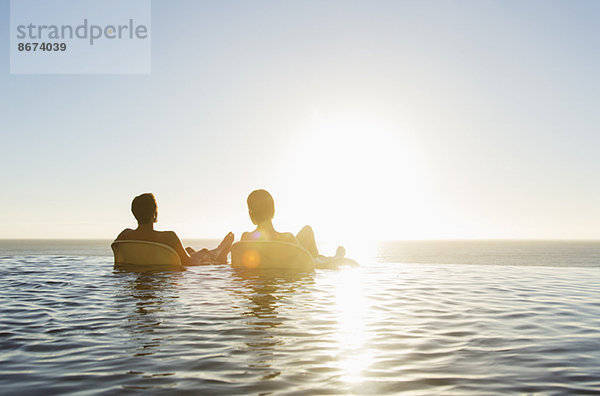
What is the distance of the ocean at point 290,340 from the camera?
3.41 m

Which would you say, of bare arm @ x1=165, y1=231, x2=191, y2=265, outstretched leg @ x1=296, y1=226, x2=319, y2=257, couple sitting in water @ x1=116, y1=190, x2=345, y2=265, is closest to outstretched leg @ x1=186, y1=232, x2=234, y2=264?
bare arm @ x1=165, y1=231, x2=191, y2=265

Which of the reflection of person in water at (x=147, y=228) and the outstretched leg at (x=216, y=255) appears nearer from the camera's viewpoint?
the reflection of person in water at (x=147, y=228)

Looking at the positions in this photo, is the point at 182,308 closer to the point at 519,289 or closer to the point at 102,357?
the point at 102,357

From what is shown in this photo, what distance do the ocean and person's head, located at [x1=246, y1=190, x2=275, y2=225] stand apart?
2.66 meters

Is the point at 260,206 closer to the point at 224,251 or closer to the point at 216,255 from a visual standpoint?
the point at 224,251

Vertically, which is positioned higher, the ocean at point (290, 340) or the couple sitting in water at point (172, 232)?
the couple sitting in water at point (172, 232)

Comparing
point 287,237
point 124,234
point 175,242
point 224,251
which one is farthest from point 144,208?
point 287,237

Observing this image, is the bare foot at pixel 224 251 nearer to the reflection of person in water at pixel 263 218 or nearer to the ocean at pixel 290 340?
the reflection of person in water at pixel 263 218

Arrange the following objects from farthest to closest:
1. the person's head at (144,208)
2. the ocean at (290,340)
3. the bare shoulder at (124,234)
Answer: the bare shoulder at (124,234) → the person's head at (144,208) → the ocean at (290,340)

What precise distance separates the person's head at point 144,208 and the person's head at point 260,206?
2732 mm

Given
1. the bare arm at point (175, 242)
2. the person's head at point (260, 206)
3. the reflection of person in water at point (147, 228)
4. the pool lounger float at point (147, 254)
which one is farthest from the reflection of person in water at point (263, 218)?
the pool lounger float at point (147, 254)

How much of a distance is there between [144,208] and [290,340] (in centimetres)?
800

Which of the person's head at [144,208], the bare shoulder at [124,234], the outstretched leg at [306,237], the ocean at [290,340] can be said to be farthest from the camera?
the outstretched leg at [306,237]

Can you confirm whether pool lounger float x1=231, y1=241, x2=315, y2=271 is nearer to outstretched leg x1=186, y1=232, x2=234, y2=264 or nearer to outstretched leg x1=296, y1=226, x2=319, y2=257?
outstretched leg x1=296, y1=226, x2=319, y2=257
